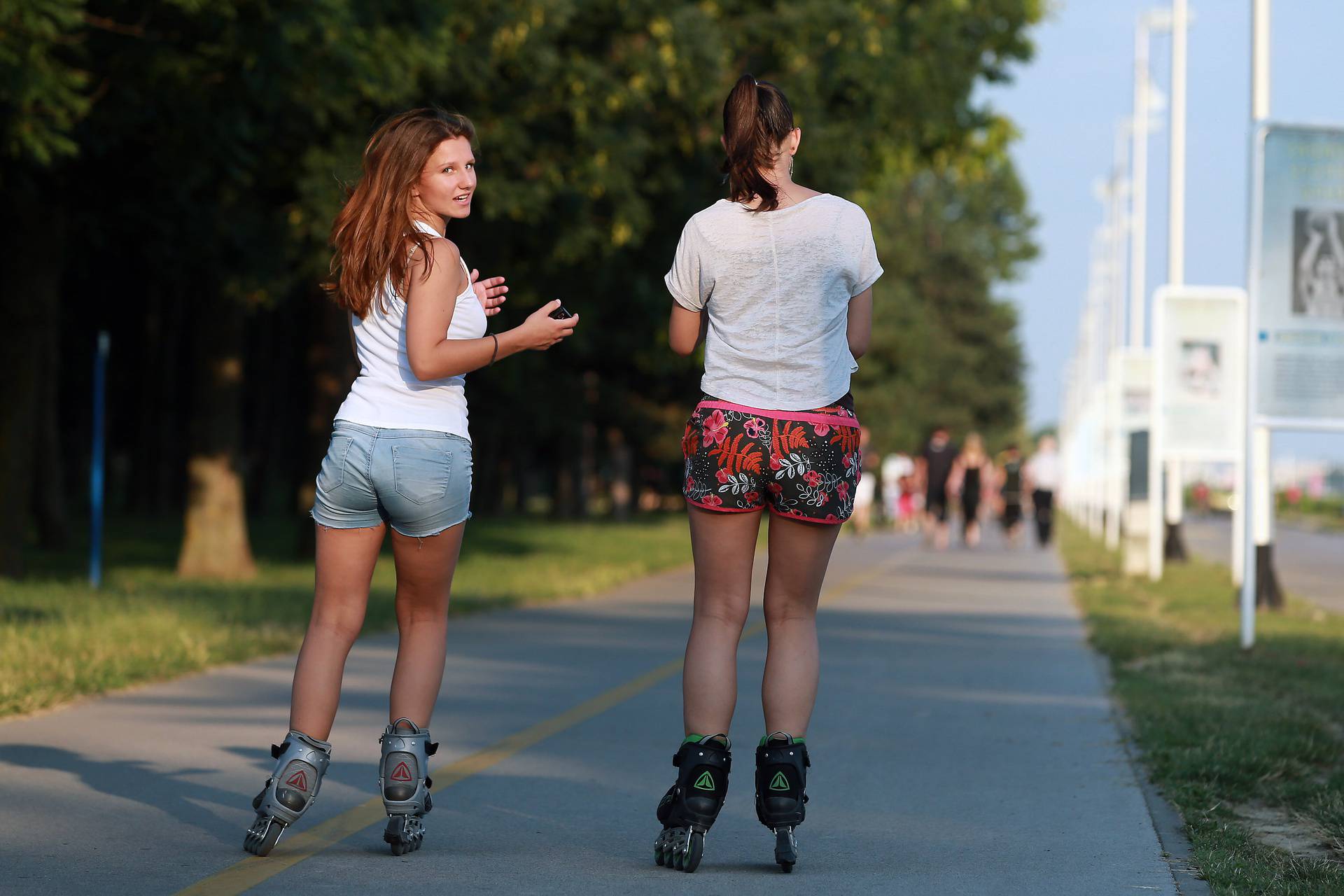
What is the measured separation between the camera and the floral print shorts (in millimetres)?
5164

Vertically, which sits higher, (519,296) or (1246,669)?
(519,296)

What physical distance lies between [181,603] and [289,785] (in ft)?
29.8

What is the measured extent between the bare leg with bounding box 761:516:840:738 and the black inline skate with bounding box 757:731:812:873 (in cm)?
7

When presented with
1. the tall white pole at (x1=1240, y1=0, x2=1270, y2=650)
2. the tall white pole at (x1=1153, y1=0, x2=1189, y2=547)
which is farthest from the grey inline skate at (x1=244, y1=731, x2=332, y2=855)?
the tall white pole at (x1=1153, y1=0, x2=1189, y2=547)

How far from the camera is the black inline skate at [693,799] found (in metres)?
5.08

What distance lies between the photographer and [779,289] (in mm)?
5219

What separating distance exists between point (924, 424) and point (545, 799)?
272ft

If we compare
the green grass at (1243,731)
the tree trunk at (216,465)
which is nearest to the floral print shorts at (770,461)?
the green grass at (1243,731)

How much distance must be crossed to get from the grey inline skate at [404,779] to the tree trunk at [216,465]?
1351cm

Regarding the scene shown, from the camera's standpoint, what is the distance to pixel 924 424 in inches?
3487

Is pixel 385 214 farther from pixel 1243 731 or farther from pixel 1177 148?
pixel 1177 148

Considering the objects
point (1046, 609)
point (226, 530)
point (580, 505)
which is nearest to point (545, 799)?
point (1046, 609)

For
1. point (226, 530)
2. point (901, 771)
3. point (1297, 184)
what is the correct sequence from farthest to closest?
point (226, 530) < point (1297, 184) < point (901, 771)

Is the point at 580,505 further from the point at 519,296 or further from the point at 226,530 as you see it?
the point at 226,530
